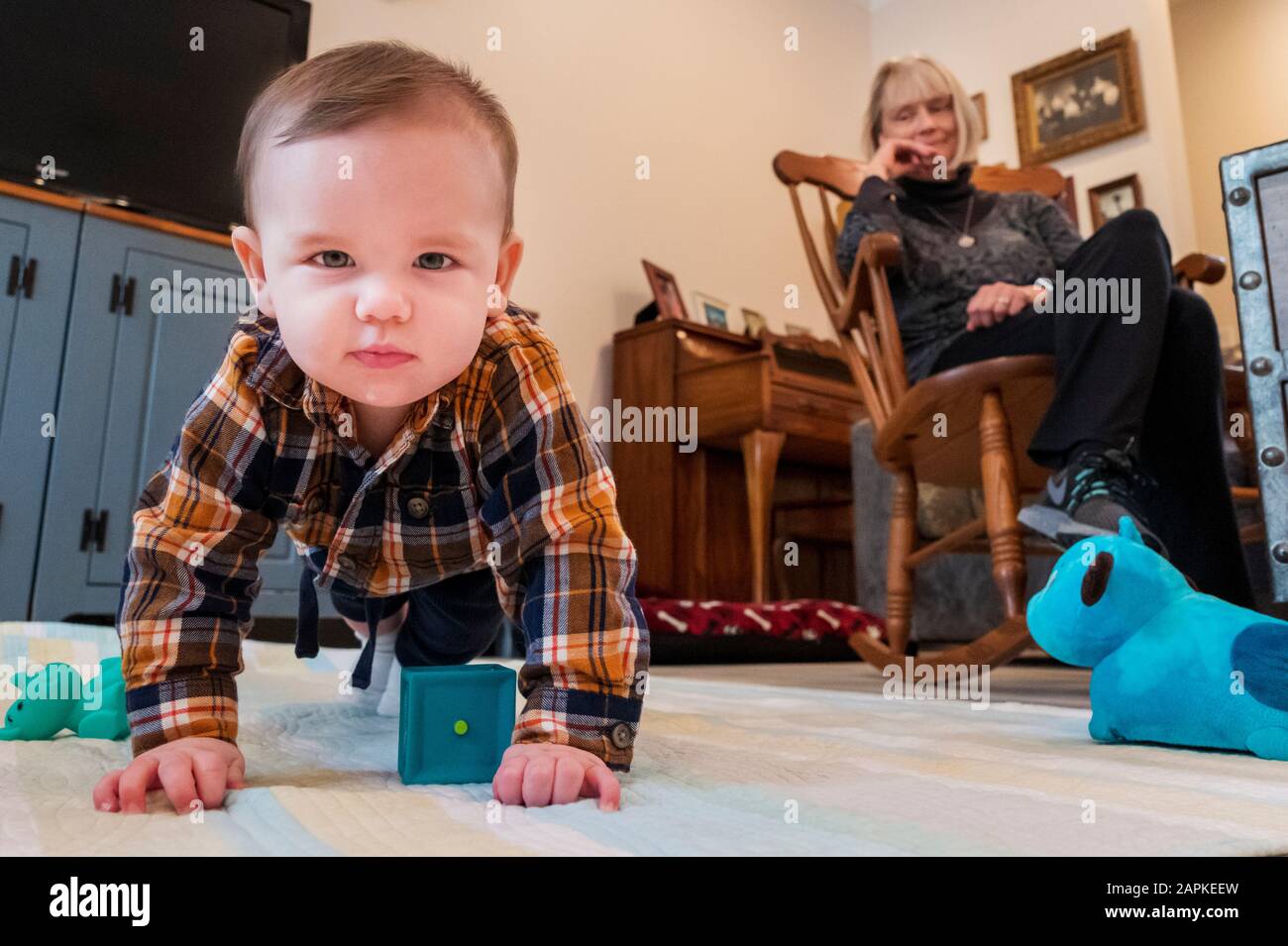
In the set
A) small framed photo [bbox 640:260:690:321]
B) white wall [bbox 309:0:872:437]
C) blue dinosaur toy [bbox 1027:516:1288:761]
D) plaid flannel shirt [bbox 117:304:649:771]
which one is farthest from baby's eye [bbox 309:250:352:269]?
small framed photo [bbox 640:260:690:321]

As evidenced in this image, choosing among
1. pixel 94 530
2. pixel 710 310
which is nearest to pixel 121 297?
pixel 94 530

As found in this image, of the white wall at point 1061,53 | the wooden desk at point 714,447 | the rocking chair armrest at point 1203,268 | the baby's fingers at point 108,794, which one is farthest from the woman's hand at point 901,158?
the white wall at point 1061,53

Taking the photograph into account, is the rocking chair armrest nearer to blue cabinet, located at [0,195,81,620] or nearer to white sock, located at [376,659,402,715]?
white sock, located at [376,659,402,715]

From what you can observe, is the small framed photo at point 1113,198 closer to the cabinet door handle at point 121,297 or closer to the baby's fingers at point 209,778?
the cabinet door handle at point 121,297

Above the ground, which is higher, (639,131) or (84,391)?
Result: (639,131)

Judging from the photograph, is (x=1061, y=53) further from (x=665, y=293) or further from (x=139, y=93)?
(x=139, y=93)

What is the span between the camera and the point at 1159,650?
716mm

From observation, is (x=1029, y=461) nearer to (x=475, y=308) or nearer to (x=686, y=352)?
(x=475, y=308)

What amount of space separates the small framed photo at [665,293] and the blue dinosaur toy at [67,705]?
228cm

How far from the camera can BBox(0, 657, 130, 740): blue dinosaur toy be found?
703 mm

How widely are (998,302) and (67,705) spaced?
45.5 inches

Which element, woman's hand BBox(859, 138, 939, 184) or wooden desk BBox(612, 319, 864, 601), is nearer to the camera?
woman's hand BBox(859, 138, 939, 184)

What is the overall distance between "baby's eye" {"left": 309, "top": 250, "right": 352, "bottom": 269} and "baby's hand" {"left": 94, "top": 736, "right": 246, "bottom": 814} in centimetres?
27
